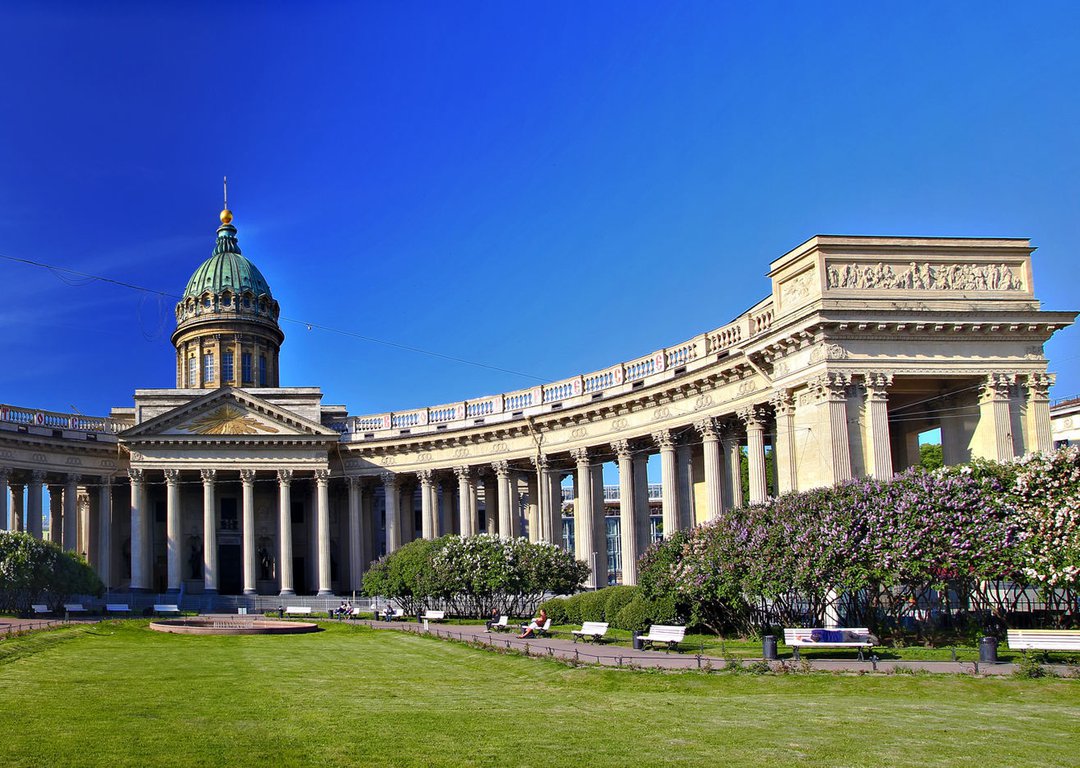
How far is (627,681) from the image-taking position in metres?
24.8

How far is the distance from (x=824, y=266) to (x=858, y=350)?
3.15m

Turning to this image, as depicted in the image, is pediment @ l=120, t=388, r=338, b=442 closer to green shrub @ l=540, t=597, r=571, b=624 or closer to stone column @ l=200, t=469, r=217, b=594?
stone column @ l=200, t=469, r=217, b=594

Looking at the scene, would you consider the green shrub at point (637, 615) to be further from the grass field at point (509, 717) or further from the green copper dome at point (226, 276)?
the green copper dome at point (226, 276)

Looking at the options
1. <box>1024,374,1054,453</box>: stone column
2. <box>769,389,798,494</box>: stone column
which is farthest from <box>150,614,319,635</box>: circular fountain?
<box>1024,374,1054,453</box>: stone column

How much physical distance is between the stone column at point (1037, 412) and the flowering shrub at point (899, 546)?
213 inches

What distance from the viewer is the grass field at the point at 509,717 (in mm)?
15812

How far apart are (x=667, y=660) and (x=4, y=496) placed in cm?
4623

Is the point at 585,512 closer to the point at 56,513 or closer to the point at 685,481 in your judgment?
the point at 685,481

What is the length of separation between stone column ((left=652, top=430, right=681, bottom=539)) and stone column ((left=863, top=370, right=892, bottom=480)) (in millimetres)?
12562

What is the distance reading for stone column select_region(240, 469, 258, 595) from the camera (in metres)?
65.6

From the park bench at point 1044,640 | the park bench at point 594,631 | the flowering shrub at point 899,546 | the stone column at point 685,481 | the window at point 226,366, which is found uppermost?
the window at point 226,366

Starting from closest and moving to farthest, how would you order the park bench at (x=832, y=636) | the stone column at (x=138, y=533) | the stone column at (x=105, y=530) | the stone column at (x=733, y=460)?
the park bench at (x=832, y=636)
the stone column at (x=733, y=460)
the stone column at (x=138, y=533)
the stone column at (x=105, y=530)

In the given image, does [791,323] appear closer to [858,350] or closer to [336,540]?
[858,350]

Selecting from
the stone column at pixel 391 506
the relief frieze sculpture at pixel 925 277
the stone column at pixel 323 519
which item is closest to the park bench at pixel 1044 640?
the relief frieze sculpture at pixel 925 277
